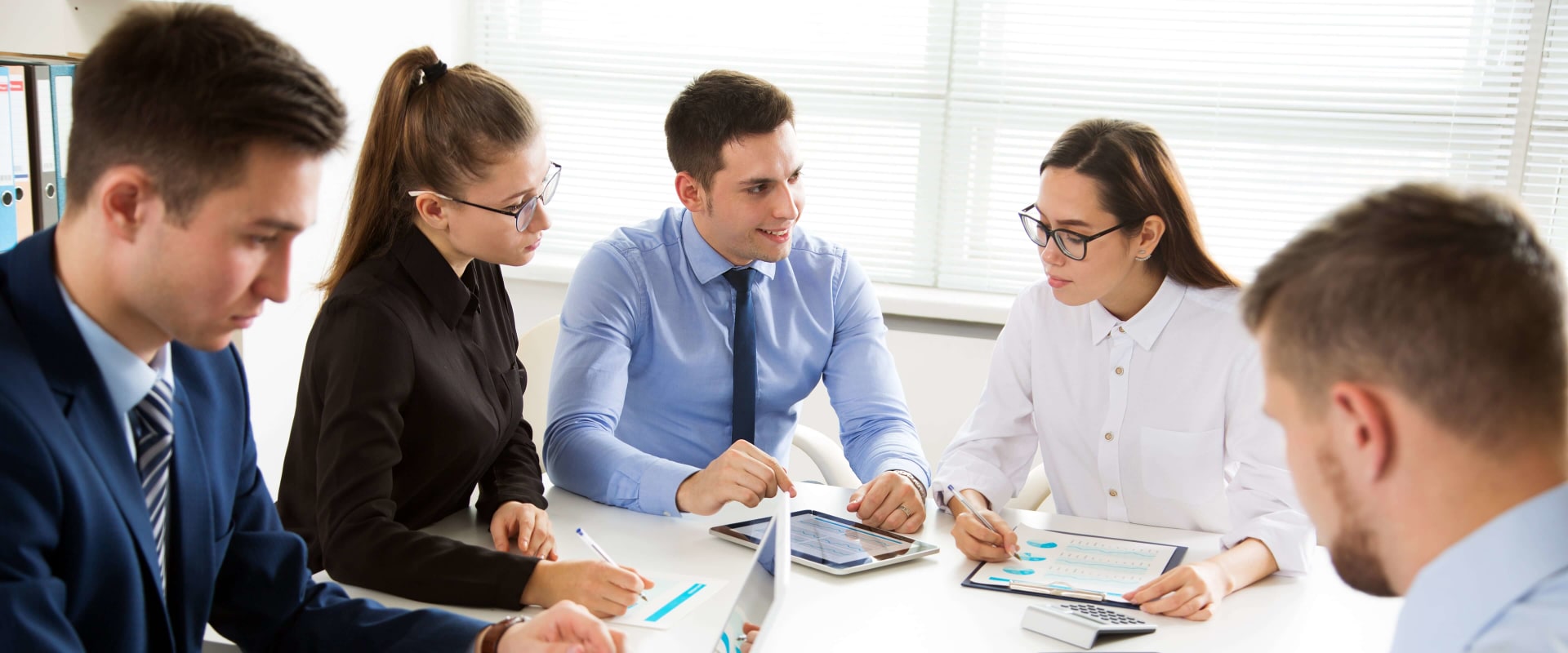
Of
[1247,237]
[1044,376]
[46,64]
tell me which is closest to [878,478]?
[1044,376]

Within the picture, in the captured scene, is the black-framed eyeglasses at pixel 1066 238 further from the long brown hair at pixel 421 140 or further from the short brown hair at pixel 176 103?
the short brown hair at pixel 176 103

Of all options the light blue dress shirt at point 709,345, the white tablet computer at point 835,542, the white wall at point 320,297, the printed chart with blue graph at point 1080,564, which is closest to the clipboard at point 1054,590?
the printed chart with blue graph at point 1080,564

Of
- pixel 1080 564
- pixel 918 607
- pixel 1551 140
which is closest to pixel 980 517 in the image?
pixel 1080 564

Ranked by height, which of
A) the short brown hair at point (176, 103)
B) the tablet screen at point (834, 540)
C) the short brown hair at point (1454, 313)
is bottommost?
the tablet screen at point (834, 540)

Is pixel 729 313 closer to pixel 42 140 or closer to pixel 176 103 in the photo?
pixel 42 140

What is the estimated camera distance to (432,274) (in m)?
1.77

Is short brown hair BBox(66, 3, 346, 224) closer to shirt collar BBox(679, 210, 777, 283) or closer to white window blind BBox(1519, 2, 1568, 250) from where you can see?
shirt collar BBox(679, 210, 777, 283)

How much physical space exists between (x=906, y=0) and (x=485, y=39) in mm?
1516

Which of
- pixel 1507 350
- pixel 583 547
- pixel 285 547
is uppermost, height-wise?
pixel 1507 350

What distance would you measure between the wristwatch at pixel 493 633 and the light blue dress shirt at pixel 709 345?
865mm

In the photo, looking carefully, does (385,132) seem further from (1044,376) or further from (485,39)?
(485,39)

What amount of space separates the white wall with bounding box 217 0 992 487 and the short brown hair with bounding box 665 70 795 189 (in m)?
0.84

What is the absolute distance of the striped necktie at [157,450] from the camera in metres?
1.13

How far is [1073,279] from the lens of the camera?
2105 mm
